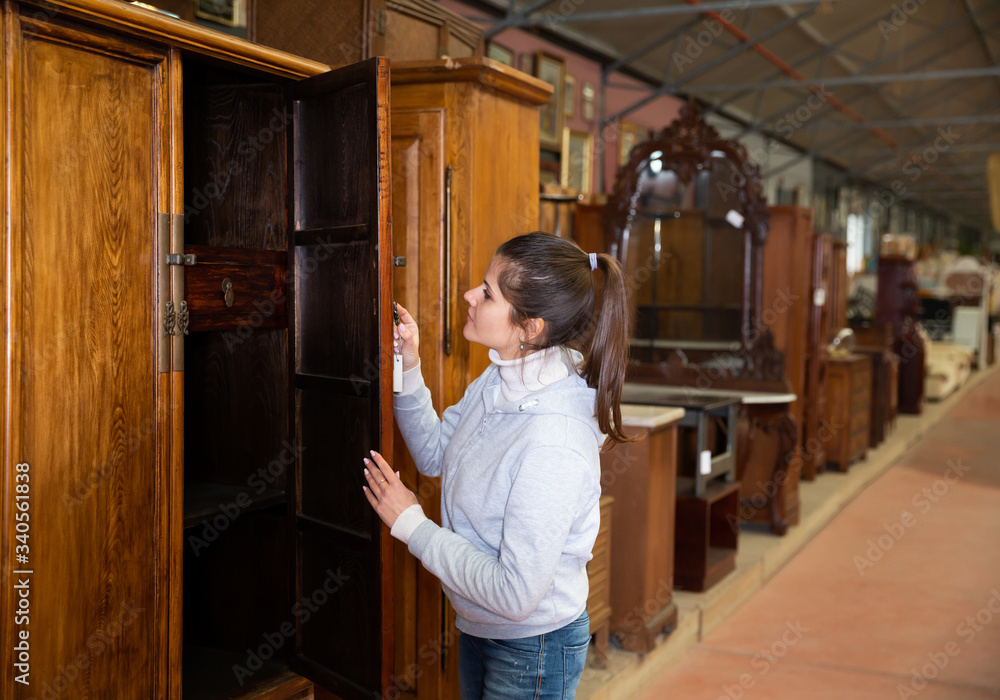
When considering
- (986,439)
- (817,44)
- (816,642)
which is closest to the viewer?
(816,642)

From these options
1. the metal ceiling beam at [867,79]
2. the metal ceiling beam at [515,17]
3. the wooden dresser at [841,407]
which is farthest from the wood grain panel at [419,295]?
the metal ceiling beam at [867,79]

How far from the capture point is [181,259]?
1.94 metres

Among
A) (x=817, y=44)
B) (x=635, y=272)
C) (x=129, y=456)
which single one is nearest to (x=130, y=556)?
(x=129, y=456)

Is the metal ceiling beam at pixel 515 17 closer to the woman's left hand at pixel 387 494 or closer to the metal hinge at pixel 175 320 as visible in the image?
the metal hinge at pixel 175 320

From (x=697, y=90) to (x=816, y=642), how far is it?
750 cm

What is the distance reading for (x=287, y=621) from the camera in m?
2.44

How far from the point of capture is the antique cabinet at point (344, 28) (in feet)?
8.87

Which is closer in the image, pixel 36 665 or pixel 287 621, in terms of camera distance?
pixel 36 665

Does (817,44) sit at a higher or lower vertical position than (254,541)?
higher

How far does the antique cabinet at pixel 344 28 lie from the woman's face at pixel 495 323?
122 cm

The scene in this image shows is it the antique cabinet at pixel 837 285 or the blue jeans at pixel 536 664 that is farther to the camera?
the antique cabinet at pixel 837 285

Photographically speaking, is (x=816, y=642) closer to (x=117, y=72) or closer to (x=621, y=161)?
(x=117, y=72)

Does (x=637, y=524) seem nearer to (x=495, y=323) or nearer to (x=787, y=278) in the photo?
(x=495, y=323)

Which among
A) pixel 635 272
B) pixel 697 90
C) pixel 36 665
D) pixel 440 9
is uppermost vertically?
pixel 697 90
